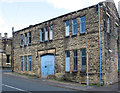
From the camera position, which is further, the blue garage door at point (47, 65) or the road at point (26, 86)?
the blue garage door at point (47, 65)

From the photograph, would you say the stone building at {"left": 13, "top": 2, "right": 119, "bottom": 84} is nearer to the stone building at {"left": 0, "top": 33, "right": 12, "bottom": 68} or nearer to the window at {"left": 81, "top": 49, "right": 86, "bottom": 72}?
the window at {"left": 81, "top": 49, "right": 86, "bottom": 72}

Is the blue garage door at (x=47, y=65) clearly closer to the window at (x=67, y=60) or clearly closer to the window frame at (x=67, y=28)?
the window at (x=67, y=60)

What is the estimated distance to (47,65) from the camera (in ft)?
68.5

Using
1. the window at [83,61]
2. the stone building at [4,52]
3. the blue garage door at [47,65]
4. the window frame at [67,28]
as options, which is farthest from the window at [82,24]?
the stone building at [4,52]

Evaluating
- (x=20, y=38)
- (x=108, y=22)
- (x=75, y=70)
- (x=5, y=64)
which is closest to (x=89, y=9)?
(x=108, y=22)

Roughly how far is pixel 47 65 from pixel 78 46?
17.3ft

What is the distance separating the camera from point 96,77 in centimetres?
1580

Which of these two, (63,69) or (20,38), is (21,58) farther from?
(63,69)

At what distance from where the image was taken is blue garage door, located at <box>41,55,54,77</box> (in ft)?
66.7

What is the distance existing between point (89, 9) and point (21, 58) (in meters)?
13.4

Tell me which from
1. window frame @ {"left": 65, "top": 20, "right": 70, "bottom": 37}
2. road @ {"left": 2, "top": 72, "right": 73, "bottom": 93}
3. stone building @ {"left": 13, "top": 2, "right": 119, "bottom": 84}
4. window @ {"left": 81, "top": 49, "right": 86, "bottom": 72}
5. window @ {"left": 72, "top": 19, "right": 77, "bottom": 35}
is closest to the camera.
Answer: road @ {"left": 2, "top": 72, "right": 73, "bottom": 93}

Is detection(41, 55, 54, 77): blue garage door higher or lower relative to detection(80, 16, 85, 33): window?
lower

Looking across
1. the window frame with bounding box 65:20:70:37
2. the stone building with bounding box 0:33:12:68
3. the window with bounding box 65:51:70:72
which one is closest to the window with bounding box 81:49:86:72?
the window with bounding box 65:51:70:72

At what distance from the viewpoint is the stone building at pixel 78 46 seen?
16.0 m
